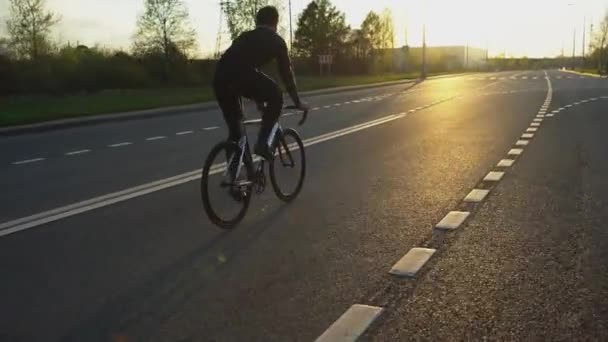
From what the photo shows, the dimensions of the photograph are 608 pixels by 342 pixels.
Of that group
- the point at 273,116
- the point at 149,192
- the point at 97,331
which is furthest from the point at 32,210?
the point at 97,331

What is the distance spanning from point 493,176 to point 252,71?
388 centimetres

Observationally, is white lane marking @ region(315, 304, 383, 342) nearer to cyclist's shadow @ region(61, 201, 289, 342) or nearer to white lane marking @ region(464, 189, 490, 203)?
cyclist's shadow @ region(61, 201, 289, 342)

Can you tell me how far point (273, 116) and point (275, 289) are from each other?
2.59 metres

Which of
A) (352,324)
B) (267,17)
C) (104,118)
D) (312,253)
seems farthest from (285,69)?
(104,118)

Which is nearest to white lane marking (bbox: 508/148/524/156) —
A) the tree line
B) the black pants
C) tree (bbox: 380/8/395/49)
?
the black pants

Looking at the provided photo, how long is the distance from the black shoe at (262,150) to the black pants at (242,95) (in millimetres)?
242

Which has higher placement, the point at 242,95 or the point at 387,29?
the point at 387,29

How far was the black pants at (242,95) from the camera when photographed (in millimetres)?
6035

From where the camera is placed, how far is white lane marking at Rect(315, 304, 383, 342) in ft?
11.4

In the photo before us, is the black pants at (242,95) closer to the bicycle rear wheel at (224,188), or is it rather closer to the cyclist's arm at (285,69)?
the cyclist's arm at (285,69)

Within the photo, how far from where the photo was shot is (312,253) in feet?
16.7

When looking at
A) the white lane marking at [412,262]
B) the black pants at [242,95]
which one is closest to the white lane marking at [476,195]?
the white lane marking at [412,262]

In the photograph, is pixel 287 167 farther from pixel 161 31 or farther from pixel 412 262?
pixel 161 31

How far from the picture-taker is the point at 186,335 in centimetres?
357
